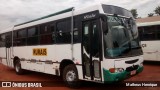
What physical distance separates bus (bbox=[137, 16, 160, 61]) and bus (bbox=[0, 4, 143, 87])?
22.5 ft

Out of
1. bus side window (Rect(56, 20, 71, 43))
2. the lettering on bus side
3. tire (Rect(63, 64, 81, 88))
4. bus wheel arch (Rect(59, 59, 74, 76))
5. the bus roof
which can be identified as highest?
the bus roof

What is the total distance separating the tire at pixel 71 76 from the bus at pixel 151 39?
8152 millimetres

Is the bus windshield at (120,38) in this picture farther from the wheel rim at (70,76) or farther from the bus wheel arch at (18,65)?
the bus wheel arch at (18,65)

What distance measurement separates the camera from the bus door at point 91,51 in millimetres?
7879

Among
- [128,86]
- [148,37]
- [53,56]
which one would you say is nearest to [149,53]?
[148,37]

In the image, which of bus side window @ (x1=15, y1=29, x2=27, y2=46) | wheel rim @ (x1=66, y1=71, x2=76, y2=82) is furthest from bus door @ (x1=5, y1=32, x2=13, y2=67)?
wheel rim @ (x1=66, y1=71, x2=76, y2=82)

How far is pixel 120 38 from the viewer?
789 cm

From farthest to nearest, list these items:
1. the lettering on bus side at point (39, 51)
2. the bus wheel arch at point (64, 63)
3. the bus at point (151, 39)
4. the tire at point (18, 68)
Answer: the bus at point (151, 39) < the tire at point (18, 68) < the lettering on bus side at point (39, 51) < the bus wheel arch at point (64, 63)

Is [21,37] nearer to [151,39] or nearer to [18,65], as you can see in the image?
[18,65]

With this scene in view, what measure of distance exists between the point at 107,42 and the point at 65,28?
8.77 ft

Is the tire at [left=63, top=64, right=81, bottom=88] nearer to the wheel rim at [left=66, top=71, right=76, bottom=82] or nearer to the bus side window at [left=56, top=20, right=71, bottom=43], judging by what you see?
the wheel rim at [left=66, top=71, right=76, bottom=82]

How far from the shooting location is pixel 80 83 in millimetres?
9172

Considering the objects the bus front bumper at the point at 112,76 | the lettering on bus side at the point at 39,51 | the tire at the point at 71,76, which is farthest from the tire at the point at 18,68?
the bus front bumper at the point at 112,76

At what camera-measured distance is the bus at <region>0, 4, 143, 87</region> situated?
299 inches
